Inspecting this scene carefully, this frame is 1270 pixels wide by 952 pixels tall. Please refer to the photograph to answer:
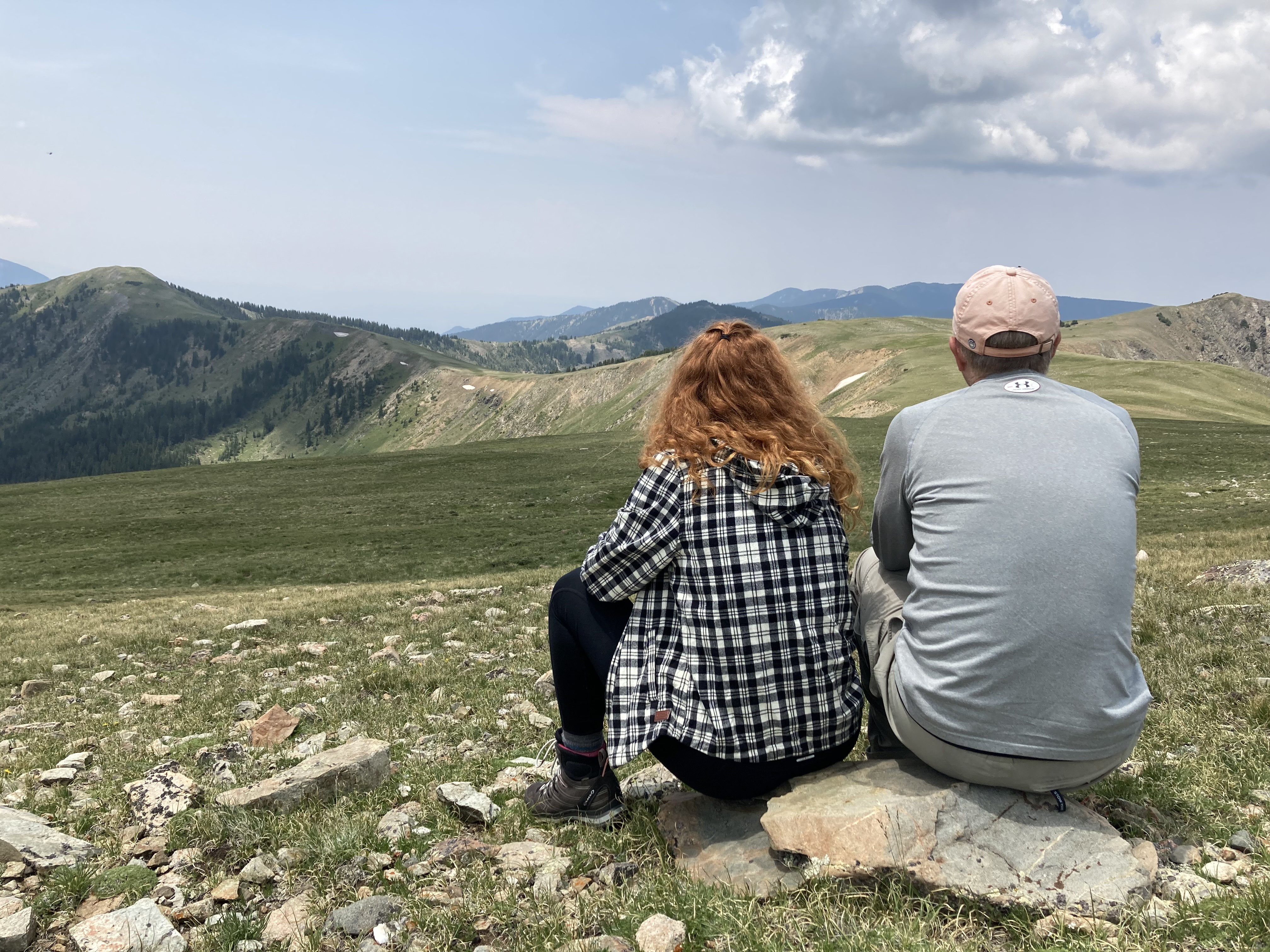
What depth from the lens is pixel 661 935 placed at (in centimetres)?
306

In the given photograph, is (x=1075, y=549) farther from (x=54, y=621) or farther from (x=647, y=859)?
(x=54, y=621)

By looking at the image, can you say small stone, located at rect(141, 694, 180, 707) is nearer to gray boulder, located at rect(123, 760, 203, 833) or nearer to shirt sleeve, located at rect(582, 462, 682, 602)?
gray boulder, located at rect(123, 760, 203, 833)

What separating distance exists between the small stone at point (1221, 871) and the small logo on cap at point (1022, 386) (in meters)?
2.13

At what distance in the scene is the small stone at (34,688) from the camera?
9.80 metres

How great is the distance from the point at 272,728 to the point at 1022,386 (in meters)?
6.37

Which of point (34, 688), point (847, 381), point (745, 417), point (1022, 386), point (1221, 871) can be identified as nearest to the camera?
point (1221, 871)

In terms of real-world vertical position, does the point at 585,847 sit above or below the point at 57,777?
above

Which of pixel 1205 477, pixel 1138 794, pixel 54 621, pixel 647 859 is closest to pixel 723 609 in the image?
pixel 647 859

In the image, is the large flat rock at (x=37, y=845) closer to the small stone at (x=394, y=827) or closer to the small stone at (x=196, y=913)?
the small stone at (x=196, y=913)

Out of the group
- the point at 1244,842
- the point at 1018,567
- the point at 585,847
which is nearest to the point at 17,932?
the point at 585,847

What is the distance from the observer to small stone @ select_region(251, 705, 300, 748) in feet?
21.6

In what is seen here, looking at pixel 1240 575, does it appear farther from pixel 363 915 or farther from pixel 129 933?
pixel 129 933

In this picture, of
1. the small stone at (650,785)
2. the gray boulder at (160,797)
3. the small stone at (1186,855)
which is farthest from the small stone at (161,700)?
the small stone at (1186,855)

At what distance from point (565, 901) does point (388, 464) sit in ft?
190
